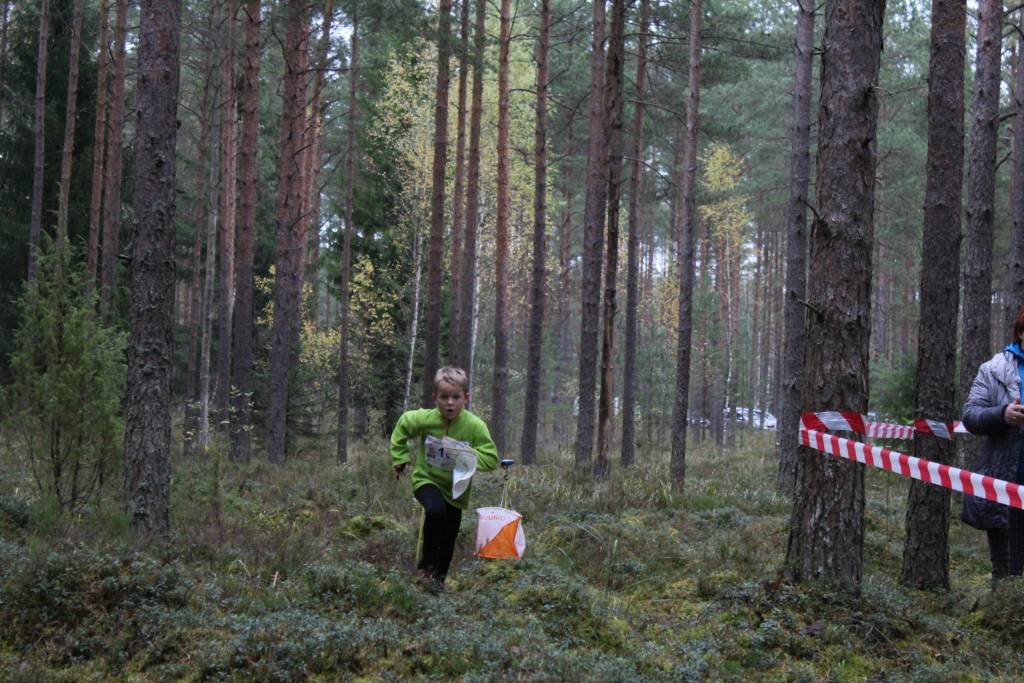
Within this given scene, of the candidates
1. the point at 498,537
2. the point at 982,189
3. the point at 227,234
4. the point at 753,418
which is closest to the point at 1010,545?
the point at 498,537

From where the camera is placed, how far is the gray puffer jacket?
5762 mm

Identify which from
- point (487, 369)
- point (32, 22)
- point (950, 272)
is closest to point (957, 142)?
point (950, 272)

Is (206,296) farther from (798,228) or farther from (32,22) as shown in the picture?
(798,228)

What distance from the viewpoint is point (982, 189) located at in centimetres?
1120

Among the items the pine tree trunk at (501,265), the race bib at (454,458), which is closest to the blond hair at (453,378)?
the race bib at (454,458)

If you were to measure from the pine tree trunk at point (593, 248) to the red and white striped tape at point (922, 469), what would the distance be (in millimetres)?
9319

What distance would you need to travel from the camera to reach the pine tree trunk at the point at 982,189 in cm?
1121

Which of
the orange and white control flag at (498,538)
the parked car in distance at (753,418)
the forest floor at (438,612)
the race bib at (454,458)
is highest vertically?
the race bib at (454,458)

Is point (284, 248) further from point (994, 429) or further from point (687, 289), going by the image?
point (994, 429)

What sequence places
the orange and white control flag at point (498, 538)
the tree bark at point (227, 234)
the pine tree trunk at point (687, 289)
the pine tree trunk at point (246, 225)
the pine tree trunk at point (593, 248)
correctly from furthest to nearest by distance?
the tree bark at point (227, 234), the pine tree trunk at point (246, 225), the pine tree trunk at point (593, 248), the pine tree trunk at point (687, 289), the orange and white control flag at point (498, 538)

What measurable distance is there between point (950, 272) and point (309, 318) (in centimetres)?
2463

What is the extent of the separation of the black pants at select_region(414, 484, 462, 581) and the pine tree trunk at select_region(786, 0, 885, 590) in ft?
8.17

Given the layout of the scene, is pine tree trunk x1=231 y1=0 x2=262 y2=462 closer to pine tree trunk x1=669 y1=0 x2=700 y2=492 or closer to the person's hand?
pine tree trunk x1=669 y1=0 x2=700 y2=492

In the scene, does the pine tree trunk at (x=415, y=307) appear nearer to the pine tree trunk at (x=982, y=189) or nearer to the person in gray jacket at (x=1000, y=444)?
the pine tree trunk at (x=982, y=189)
